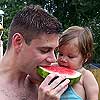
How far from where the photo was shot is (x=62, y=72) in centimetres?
302

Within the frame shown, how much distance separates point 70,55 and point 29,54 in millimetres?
742

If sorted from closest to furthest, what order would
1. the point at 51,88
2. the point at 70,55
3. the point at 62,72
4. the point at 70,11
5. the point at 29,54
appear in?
the point at 51,88 < the point at 29,54 < the point at 62,72 < the point at 70,55 < the point at 70,11

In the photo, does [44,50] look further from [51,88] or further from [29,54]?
[51,88]

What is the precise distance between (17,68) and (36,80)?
0.58 ft

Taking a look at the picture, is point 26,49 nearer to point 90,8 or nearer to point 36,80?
point 36,80

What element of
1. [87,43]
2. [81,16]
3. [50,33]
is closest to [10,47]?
[50,33]

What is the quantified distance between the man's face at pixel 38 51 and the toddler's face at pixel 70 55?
59 cm

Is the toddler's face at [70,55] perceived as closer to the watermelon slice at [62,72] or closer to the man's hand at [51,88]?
the watermelon slice at [62,72]

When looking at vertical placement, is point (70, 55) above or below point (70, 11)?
above

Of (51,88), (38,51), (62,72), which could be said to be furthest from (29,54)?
(62,72)

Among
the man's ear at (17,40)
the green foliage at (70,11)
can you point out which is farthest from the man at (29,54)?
the green foliage at (70,11)

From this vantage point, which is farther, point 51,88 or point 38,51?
point 38,51

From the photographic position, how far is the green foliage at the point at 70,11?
2519cm

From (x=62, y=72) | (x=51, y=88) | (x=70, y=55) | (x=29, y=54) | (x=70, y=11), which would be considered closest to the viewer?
(x=51, y=88)
